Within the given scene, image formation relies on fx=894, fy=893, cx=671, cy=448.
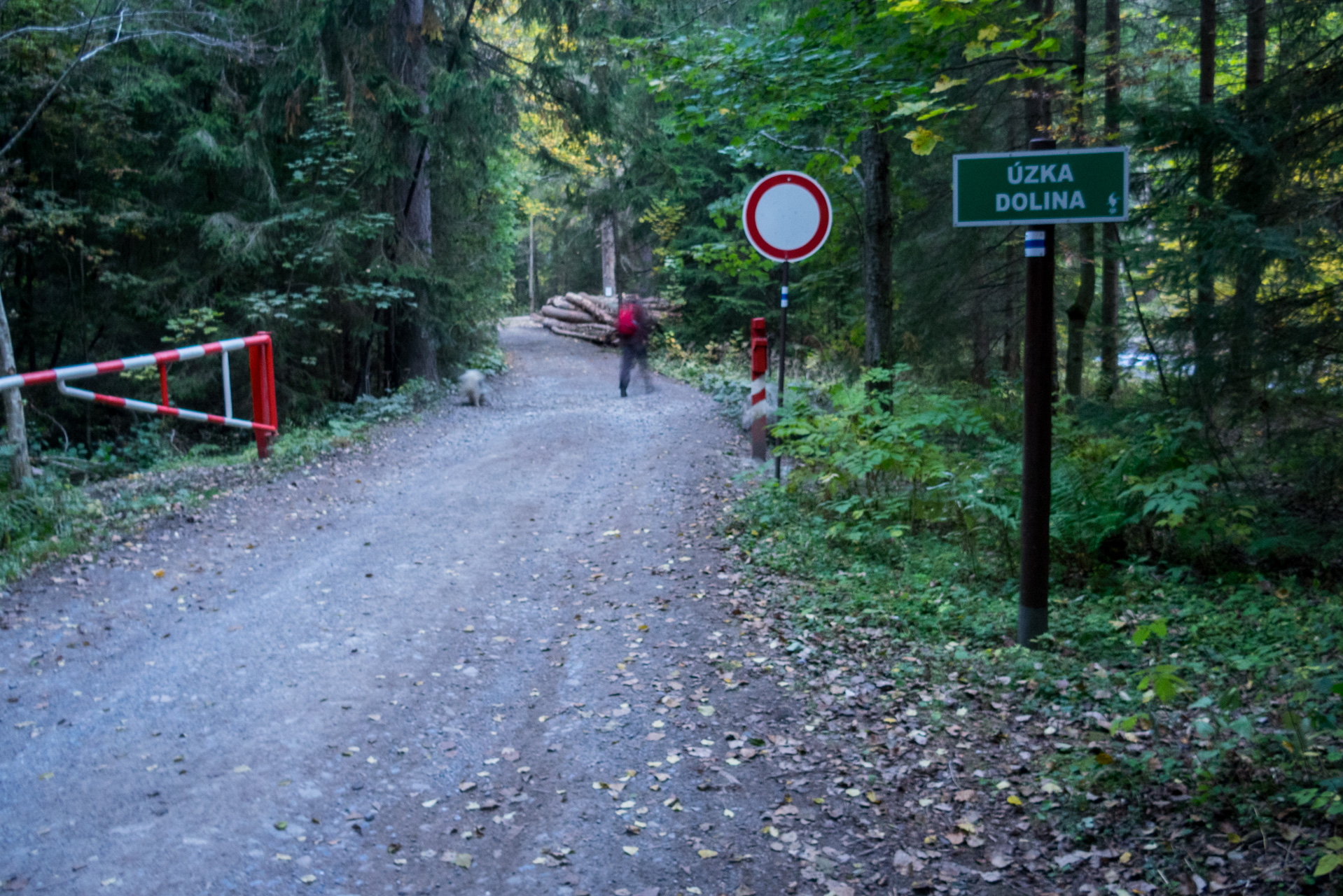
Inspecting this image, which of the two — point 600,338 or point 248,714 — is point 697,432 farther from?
point 600,338

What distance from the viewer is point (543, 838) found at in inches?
151

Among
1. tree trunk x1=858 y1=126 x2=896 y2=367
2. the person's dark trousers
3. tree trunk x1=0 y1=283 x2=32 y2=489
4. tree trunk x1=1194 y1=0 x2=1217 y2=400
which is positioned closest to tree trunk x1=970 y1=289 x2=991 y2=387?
tree trunk x1=858 y1=126 x2=896 y2=367

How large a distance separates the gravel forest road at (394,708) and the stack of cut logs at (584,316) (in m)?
18.9

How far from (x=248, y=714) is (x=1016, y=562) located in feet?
17.3

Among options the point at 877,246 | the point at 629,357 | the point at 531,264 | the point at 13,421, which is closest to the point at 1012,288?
the point at 877,246


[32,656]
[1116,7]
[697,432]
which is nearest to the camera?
[32,656]

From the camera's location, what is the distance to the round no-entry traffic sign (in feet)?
27.6

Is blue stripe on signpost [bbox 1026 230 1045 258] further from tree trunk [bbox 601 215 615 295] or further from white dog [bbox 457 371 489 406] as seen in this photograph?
tree trunk [bbox 601 215 615 295]

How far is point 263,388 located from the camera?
1116 cm

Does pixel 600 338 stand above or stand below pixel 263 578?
above

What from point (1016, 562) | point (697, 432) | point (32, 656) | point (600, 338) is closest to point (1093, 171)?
point (1016, 562)

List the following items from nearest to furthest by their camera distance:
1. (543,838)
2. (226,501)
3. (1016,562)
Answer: (543,838)
(1016,562)
(226,501)

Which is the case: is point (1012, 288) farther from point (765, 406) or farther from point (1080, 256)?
point (765, 406)

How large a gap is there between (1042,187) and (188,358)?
976 centimetres
